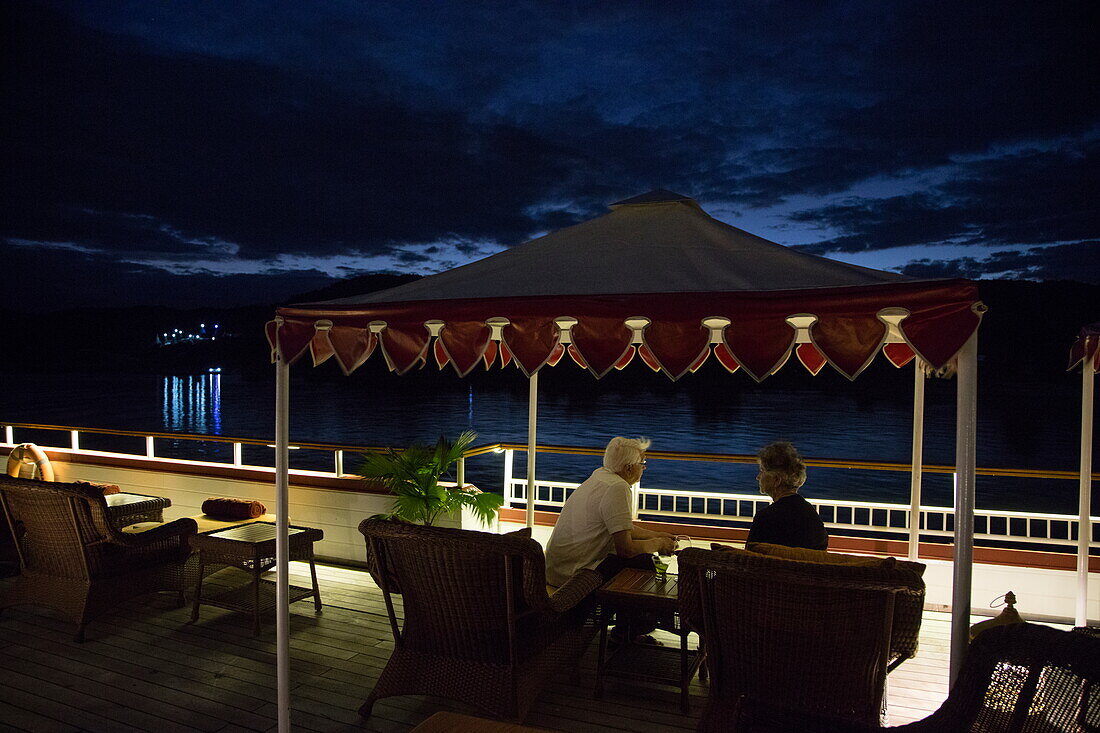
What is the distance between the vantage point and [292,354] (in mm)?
3111

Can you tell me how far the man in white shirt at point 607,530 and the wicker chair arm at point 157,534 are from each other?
2502 mm

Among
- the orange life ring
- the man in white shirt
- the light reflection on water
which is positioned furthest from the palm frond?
the light reflection on water

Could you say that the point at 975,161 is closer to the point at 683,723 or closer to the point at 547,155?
the point at 547,155

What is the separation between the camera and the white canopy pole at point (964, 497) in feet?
7.39

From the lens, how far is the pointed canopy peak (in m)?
3.54

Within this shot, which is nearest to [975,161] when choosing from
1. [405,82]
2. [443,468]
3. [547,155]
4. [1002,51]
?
[1002,51]

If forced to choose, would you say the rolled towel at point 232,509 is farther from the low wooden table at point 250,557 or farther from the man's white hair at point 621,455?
the man's white hair at point 621,455

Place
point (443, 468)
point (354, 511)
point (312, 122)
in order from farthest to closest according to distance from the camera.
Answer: point (312, 122) < point (354, 511) < point (443, 468)

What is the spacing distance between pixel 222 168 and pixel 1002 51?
45699 millimetres

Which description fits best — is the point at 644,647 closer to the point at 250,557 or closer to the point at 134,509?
the point at 250,557

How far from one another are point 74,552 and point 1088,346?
6.01 m

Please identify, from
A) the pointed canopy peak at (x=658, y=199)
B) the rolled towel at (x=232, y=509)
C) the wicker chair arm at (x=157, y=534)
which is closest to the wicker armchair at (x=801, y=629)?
the pointed canopy peak at (x=658, y=199)

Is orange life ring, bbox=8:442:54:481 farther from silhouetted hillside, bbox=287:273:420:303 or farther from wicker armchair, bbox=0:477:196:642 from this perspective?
silhouetted hillside, bbox=287:273:420:303

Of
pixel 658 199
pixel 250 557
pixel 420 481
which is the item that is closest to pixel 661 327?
pixel 658 199
